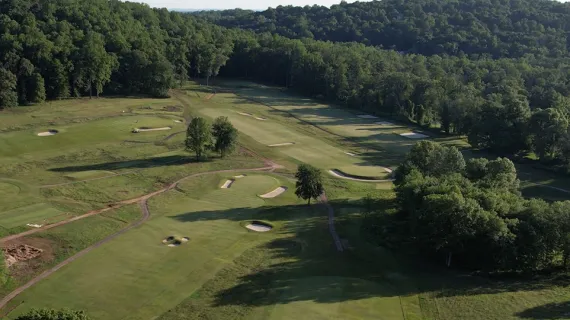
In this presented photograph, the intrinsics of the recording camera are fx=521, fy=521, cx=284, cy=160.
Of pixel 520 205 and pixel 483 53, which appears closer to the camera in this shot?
pixel 520 205

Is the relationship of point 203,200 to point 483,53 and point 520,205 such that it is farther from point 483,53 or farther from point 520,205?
point 483,53

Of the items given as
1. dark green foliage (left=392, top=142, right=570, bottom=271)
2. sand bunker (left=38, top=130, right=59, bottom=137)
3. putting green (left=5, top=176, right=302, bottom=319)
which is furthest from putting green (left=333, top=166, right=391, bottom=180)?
sand bunker (left=38, top=130, right=59, bottom=137)

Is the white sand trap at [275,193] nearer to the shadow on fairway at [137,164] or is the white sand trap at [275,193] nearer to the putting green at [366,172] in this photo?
the putting green at [366,172]

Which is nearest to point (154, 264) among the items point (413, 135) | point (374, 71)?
point (413, 135)

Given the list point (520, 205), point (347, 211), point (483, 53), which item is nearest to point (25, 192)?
point (347, 211)

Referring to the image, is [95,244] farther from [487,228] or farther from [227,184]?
[487,228]

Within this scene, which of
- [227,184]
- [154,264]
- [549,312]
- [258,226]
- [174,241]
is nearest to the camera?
[549,312]

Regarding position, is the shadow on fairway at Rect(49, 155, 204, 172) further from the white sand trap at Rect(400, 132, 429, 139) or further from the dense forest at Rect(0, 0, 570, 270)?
the white sand trap at Rect(400, 132, 429, 139)

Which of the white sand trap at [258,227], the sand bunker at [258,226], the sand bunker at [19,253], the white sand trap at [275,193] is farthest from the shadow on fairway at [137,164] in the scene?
the sand bunker at [19,253]
